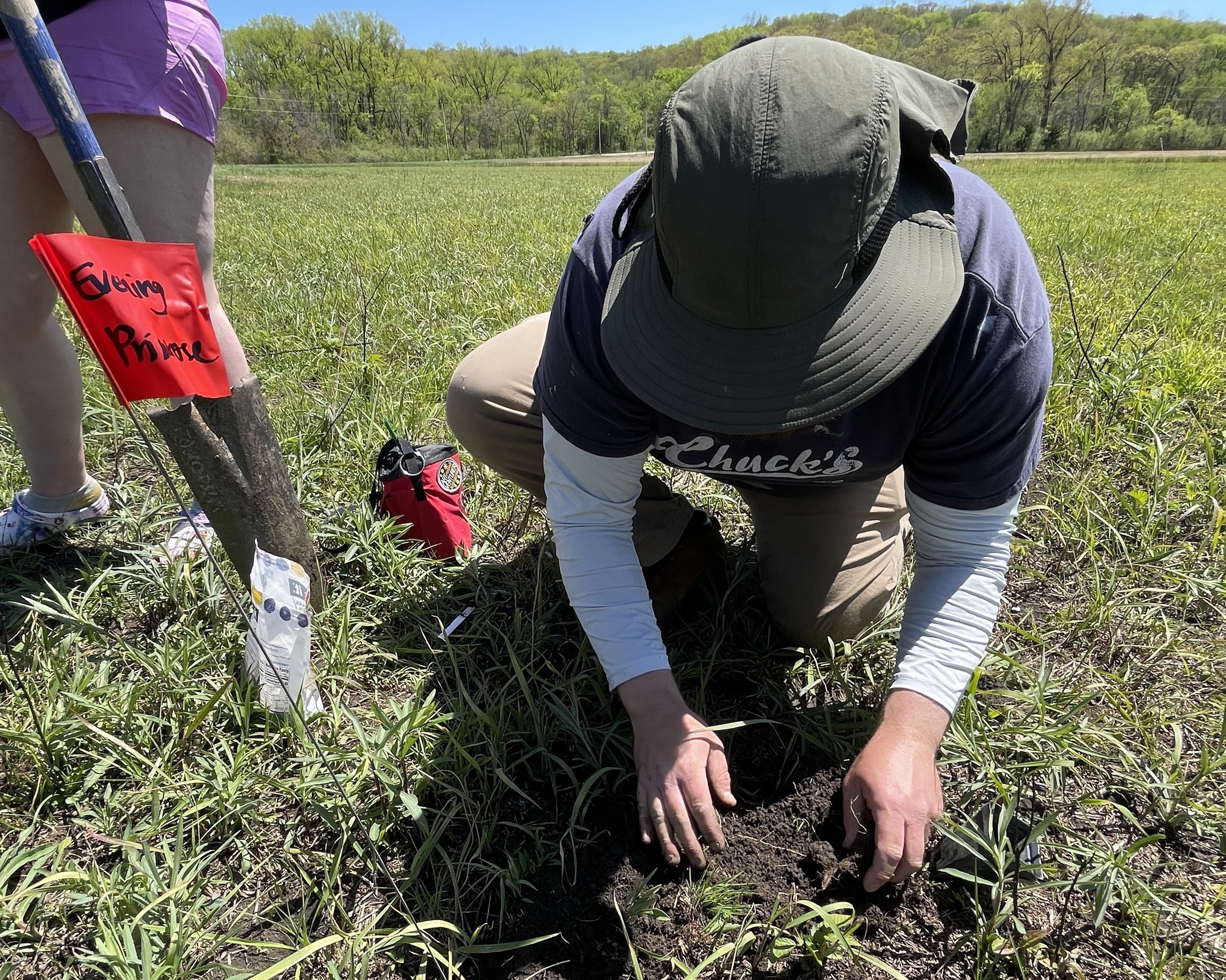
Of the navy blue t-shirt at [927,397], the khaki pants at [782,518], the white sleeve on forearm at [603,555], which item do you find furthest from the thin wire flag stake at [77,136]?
the khaki pants at [782,518]

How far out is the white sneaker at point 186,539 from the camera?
1856mm

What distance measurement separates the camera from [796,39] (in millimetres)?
849

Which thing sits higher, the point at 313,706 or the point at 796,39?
the point at 796,39

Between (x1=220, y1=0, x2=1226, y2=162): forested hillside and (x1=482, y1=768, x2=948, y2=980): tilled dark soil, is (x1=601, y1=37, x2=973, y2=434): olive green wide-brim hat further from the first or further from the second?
(x1=220, y1=0, x2=1226, y2=162): forested hillside

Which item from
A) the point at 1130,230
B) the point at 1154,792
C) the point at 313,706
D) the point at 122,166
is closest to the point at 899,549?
the point at 1154,792

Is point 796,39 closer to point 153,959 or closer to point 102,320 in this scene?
point 102,320

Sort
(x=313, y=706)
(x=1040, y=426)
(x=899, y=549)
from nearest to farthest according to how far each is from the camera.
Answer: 1. (x=1040, y=426)
2. (x=313, y=706)
3. (x=899, y=549)

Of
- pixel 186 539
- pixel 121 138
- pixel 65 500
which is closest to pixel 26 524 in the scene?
pixel 65 500

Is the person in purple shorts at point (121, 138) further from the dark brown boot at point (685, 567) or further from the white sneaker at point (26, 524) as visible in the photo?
the dark brown boot at point (685, 567)

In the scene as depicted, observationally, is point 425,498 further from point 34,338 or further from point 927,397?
point 927,397

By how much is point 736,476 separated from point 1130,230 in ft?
21.2

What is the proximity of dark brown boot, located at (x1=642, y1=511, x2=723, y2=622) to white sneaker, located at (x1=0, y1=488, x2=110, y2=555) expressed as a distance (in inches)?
63.7

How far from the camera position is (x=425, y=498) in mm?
1978

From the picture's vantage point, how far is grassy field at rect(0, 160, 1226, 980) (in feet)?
3.72
